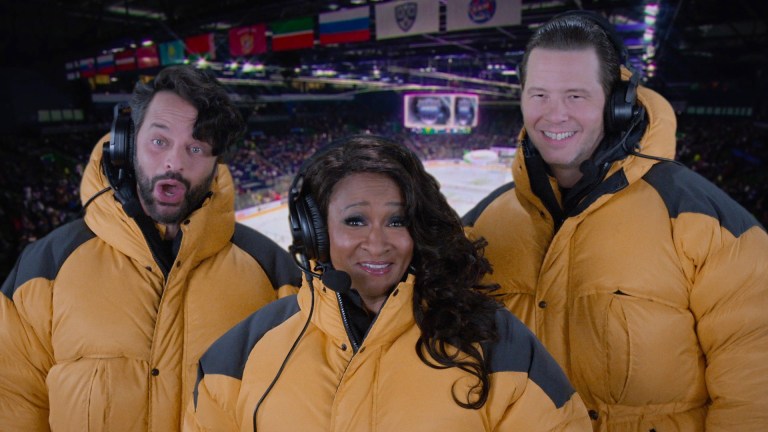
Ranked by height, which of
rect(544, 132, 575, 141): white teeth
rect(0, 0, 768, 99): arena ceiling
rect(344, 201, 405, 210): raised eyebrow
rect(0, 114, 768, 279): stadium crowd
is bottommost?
rect(0, 114, 768, 279): stadium crowd

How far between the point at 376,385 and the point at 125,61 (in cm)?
1592

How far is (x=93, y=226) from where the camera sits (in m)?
1.91

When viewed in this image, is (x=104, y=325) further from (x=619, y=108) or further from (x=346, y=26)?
(x=346, y=26)

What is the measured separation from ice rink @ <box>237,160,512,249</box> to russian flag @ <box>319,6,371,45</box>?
366 centimetres

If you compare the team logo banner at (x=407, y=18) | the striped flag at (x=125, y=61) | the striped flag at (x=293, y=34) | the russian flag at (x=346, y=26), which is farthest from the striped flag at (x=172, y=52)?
the team logo banner at (x=407, y=18)

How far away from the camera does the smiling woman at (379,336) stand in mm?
1313

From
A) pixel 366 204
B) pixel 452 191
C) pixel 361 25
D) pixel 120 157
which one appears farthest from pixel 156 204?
pixel 452 191

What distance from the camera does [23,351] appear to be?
1.83 m

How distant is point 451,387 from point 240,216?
50.4 feet

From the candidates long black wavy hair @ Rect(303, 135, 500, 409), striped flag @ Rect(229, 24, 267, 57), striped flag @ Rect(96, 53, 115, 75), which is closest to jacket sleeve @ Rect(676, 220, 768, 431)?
long black wavy hair @ Rect(303, 135, 500, 409)

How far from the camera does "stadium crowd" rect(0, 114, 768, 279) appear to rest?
10984 millimetres

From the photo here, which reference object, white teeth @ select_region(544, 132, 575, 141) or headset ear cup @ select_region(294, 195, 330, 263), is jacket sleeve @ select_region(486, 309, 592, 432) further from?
white teeth @ select_region(544, 132, 575, 141)

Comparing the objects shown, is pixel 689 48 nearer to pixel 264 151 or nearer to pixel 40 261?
pixel 40 261

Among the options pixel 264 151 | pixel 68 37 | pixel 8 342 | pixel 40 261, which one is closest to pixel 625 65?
pixel 40 261
